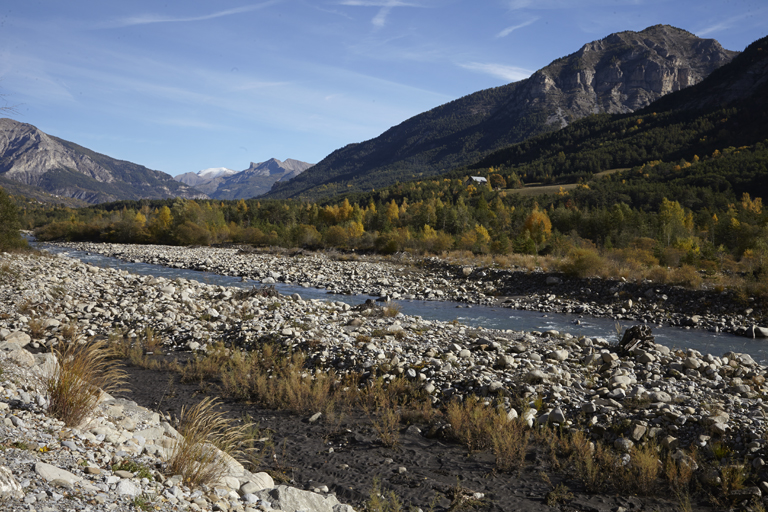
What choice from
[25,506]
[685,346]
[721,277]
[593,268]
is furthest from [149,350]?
[721,277]

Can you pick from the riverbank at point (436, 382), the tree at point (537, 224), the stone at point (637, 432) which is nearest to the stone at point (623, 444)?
the riverbank at point (436, 382)

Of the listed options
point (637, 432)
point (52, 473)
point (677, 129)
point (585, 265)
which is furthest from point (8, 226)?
point (677, 129)

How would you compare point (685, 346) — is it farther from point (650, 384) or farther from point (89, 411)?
point (89, 411)

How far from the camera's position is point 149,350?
37.9ft

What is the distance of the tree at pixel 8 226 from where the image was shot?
1060 inches

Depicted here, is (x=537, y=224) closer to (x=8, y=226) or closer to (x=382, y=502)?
(x=8, y=226)

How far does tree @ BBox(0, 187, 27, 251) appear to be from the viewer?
26936 millimetres

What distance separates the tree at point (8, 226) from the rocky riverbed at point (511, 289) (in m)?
11.7

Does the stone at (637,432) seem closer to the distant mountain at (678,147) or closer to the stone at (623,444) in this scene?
the stone at (623,444)

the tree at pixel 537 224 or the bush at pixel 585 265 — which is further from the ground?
the tree at pixel 537 224

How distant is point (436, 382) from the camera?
900 centimetres

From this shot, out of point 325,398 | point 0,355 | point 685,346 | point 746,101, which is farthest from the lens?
point 746,101

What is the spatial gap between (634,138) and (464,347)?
137 metres

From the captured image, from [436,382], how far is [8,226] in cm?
3278
